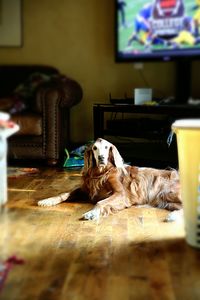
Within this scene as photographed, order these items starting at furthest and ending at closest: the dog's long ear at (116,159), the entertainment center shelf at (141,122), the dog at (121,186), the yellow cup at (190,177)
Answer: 1. the dog at (121,186)
2. the dog's long ear at (116,159)
3. the yellow cup at (190,177)
4. the entertainment center shelf at (141,122)

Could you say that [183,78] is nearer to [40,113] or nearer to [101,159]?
[40,113]

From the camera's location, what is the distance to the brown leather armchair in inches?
21.4

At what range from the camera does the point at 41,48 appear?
0.86 m

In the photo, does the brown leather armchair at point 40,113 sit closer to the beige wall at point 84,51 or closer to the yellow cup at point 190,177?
the beige wall at point 84,51

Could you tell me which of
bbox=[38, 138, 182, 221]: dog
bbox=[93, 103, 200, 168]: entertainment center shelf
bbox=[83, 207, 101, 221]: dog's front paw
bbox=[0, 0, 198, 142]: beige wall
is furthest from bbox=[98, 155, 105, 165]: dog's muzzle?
bbox=[93, 103, 200, 168]: entertainment center shelf

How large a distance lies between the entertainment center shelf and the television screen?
81 mm

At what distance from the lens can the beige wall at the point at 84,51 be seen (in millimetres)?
672

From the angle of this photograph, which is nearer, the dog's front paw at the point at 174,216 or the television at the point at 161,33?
the television at the point at 161,33

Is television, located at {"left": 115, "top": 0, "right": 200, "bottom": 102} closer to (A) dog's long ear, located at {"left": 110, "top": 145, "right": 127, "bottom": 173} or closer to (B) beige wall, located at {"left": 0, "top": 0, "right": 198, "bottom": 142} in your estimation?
(B) beige wall, located at {"left": 0, "top": 0, "right": 198, "bottom": 142}

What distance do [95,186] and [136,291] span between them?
0.56 metres

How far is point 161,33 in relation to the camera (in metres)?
0.58

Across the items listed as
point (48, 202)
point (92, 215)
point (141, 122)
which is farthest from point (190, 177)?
point (48, 202)

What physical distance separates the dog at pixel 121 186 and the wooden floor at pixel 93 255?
46 millimetres

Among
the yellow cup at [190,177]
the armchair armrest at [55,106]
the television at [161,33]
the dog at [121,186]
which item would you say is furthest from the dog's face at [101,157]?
the television at [161,33]
